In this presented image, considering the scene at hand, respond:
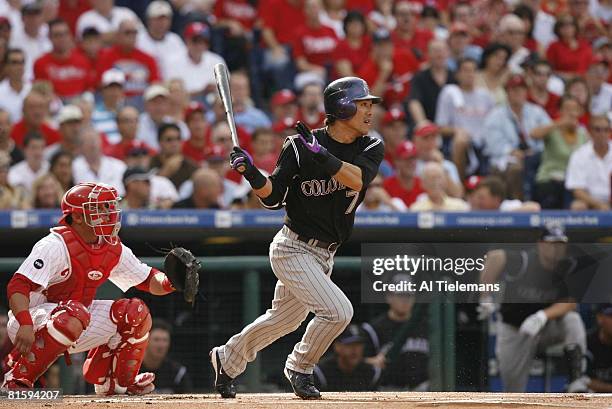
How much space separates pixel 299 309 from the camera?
229 inches

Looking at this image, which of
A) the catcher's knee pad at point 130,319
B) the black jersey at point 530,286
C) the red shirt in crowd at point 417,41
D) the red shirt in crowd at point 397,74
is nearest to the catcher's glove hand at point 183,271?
the catcher's knee pad at point 130,319

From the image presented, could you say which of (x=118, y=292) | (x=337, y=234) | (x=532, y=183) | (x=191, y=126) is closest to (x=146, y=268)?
(x=337, y=234)

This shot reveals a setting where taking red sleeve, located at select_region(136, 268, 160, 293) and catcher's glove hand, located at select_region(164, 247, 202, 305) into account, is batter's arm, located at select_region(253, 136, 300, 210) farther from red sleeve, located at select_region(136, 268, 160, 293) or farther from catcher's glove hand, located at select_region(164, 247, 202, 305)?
red sleeve, located at select_region(136, 268, 160, 293)

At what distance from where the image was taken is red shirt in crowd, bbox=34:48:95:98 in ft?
34.0

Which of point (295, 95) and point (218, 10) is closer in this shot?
point (295, 95)

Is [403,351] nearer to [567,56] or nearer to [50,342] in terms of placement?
[50,342]

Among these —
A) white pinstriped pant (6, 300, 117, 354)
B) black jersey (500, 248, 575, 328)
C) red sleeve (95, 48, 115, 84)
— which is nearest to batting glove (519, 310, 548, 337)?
black jersey (500, 248, 575, 328)

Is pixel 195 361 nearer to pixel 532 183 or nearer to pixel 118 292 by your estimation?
pixel 118 292

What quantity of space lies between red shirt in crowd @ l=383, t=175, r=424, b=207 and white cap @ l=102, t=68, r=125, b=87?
8.04 feet

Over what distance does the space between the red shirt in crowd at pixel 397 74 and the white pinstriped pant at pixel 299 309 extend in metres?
5.61

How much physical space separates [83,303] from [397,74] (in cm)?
633

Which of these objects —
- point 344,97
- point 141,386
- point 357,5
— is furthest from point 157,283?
point 357,5

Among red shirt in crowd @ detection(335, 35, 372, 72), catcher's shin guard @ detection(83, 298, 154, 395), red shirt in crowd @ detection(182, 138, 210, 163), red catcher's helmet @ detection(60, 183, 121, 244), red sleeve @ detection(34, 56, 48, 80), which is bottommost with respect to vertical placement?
catcher's shin guard @ detection(83, 298, 154, 395)

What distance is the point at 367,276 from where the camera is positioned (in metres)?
7.49
